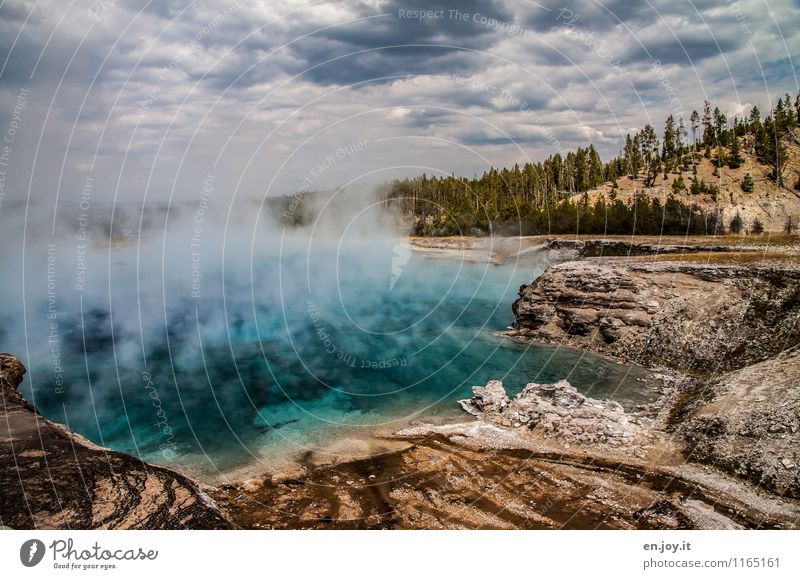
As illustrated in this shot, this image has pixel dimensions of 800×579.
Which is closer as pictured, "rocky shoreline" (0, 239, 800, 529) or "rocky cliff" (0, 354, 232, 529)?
"rocky cliff" (0, 354, 232, 529)

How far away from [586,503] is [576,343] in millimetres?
20229

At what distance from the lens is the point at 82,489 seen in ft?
34.1

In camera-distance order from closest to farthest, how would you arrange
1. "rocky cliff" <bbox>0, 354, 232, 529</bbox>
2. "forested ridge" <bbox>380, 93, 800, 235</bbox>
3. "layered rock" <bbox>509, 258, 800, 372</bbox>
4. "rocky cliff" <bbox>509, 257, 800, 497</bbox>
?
"rocky cliff" <bbox>0, 354, 232, 529</bbox>, "rocky cliff" <bbox>509, 257, 800, 497</bbox>, "layered rock" <bbox>509, 258, 800, 372</bbox>, "forested ridge" <bbox>380, 93, 800, 235</bbox>

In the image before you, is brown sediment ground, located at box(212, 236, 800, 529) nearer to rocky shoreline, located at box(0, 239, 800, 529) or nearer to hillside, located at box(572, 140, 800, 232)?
rocky shoreline, located at box(0, 239, 800, 529)

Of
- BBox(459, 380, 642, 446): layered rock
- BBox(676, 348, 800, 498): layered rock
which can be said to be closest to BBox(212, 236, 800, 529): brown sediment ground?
BBox(676, 348, 800, 498): layered rock

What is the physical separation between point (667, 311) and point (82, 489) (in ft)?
106

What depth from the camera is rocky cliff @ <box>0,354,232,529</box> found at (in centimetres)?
959

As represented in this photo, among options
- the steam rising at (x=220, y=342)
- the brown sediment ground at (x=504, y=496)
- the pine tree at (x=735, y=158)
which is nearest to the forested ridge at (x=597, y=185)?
the pine tree at (x=735, y=158)

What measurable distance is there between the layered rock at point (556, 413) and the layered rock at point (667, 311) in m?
9.66

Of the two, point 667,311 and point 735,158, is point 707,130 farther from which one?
point 667,311

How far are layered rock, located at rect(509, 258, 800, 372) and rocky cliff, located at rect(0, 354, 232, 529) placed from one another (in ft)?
87.1

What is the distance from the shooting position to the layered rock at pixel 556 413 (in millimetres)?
18531

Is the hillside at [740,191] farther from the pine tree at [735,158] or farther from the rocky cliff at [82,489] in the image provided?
the rocky cliff at [82,489]

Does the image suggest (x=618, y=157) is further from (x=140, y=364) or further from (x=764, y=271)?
(x=140, y=364)
